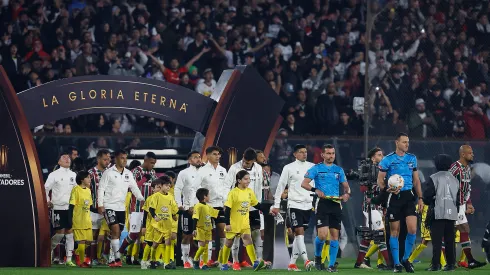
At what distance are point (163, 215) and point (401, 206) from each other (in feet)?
13.5

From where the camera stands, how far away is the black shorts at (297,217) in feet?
63.4

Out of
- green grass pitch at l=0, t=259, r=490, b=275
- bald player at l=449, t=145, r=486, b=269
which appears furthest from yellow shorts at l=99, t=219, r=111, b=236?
bald player at l=449, t=145, r=486, b=269

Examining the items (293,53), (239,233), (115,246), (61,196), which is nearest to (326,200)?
(239,233)

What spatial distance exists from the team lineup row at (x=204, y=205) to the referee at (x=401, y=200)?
0.02m

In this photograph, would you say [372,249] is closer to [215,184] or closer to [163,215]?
[215,184]

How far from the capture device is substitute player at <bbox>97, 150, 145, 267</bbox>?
20453 millimetres

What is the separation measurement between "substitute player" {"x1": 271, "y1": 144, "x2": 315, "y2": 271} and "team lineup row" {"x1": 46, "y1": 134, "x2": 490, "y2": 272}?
16 mm

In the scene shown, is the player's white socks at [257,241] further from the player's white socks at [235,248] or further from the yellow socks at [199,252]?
the yellow socks at [199,252]

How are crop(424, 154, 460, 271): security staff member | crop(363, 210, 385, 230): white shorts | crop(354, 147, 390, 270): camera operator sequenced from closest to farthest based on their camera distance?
1. crop(424, 154, 460, 271): security staff member
2. crop(354, 147, 390, 270): camera operator
3. crop(363, 210, 385, 230): white shorts

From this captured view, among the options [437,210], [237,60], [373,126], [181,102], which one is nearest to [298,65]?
[237,60]

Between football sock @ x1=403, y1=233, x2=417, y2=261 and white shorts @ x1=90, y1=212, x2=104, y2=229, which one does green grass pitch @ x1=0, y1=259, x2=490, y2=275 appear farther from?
white shorts @ x1=90, y1=212, x2=104, y2=229

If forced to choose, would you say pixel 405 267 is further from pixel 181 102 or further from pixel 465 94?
pixel 465 94

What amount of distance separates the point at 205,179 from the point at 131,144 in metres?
3.42

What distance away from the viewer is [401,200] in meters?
17.8
